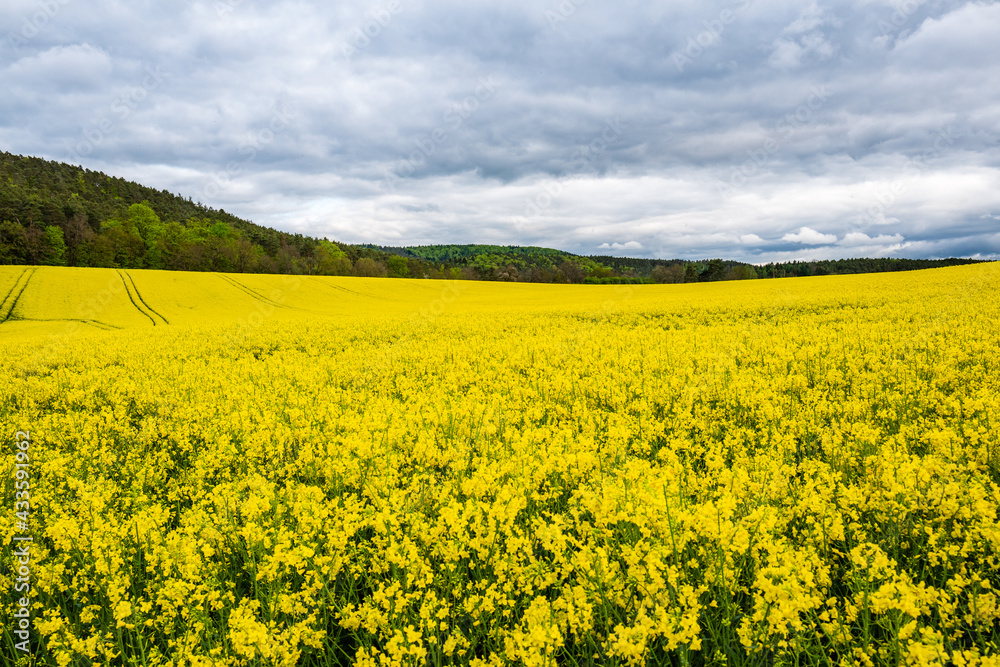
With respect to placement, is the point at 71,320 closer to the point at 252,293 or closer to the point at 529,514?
the point at 252,293

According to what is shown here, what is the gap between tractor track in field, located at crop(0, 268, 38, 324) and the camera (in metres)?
27.4

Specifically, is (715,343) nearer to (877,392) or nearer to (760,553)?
(877,392)

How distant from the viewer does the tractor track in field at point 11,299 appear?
2738 centimetres

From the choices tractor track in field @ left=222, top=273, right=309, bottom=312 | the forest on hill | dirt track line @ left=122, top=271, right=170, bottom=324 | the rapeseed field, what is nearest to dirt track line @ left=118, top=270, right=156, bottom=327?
dirt track line @ left=122, top=271, right=170, bottom=324

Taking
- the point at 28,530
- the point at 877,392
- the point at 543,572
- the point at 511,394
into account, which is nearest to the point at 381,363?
the point at 511,394

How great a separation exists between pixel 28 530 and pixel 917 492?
6890mm

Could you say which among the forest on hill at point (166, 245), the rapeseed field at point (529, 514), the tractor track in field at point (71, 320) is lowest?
the tractor track in field at point (71, 320)

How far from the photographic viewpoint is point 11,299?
3030cm

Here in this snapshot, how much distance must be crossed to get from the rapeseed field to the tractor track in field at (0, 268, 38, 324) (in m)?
29.1

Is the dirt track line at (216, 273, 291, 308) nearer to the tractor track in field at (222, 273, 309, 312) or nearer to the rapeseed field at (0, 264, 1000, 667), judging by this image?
the tractor track in field at (222, 273, 309, 312)

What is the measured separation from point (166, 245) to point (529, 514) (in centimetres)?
8871

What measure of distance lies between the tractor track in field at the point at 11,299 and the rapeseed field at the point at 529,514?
29.1m

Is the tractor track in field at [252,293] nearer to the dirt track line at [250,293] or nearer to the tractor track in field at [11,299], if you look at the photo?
the dirt track line at [250,293]

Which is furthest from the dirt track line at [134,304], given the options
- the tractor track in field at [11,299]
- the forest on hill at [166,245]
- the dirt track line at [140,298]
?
the forest on hill at [166,245]
